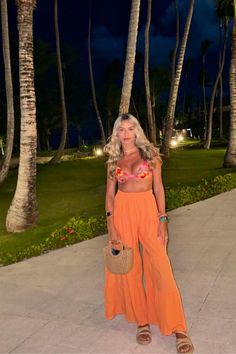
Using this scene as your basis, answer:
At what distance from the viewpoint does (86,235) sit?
9.28 metres

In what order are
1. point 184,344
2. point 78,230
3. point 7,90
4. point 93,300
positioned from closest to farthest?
point 184,344 < point 93,300 < point 78,230 < point 7,90

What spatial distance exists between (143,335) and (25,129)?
6817 mm

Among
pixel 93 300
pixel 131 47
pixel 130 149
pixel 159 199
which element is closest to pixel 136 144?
pixel 130 149

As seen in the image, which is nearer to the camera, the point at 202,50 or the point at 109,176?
the point at 109,176

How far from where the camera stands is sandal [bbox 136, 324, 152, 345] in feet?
14.8

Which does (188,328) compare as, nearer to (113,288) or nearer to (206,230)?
(113,288)

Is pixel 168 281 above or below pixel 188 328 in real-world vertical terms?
above

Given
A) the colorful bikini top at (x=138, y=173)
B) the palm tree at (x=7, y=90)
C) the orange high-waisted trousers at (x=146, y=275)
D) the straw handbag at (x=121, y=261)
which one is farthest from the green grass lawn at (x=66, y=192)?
the colorful bikini top at (x=138, y=173)

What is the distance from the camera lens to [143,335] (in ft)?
14.9

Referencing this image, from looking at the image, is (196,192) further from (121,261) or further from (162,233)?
(121,261)

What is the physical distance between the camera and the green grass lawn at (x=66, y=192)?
9.93 m

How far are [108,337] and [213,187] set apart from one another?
944 cm

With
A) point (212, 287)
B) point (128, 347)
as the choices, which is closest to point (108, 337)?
point (128, 347)

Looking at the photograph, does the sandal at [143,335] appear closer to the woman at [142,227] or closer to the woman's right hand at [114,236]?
the woman at [142,227]
